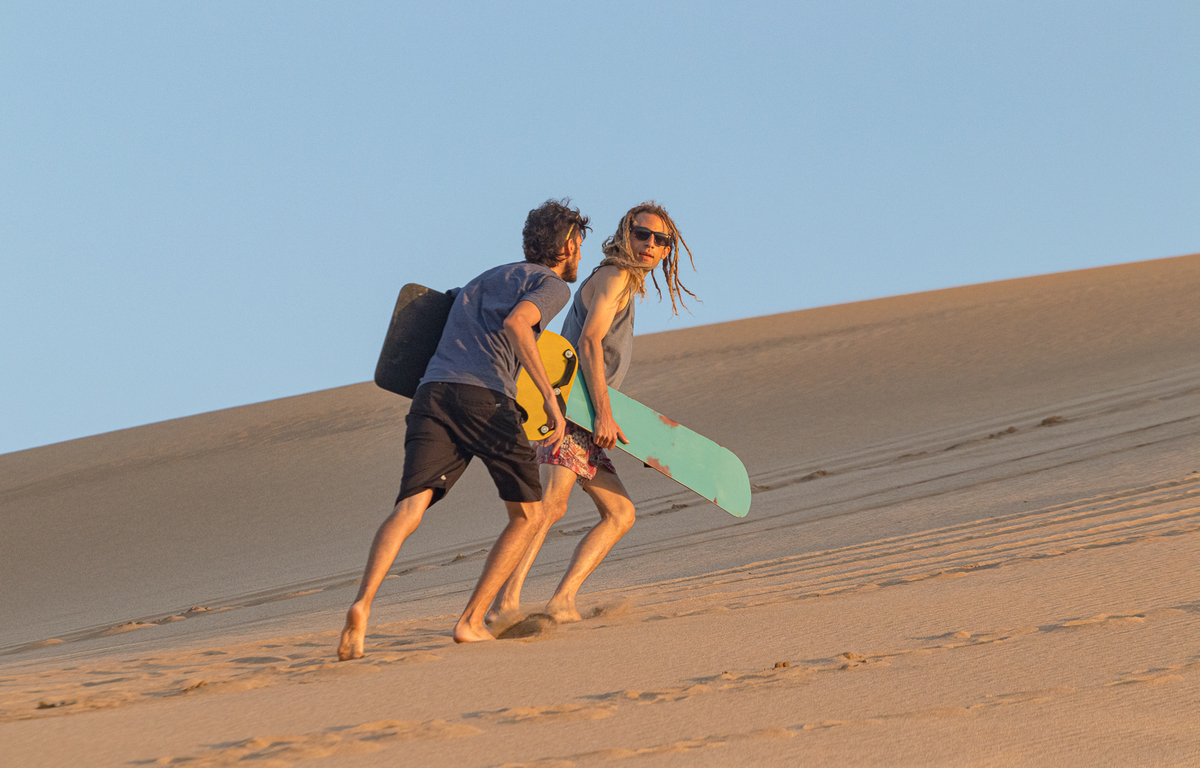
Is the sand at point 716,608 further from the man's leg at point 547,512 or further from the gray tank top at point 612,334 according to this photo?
the gray tank top at point 612,334

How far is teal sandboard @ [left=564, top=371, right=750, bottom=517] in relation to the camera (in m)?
4.06

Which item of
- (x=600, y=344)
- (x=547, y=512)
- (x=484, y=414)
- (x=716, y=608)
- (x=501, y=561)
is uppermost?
(x=600, y=344)

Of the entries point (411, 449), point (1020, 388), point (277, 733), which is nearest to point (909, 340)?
point (1020, 388)

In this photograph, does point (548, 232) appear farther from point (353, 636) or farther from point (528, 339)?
point (353, 636)

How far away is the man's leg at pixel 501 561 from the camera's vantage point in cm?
346

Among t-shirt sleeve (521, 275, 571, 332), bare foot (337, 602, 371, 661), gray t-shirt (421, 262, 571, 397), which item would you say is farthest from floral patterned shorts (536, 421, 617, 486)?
bare foot (337, 602, 371, 661)

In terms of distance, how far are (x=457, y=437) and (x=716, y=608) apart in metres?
1.09

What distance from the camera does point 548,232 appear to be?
3.63 m

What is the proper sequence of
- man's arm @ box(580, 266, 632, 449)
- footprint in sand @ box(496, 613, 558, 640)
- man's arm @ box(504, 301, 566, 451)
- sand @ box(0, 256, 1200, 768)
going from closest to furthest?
sand @ box(0, 256, 1200, 768)
man's arm @ box(504, 301, 566, 451)
footprint in sand @ box(496, 613, 558, 640)
man's arm @ box(580, 266, 632, 449)

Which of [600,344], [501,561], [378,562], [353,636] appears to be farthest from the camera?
[600,344]

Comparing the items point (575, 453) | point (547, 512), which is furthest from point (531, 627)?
point (575, 453)

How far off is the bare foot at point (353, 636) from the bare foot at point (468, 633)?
14.3 inches

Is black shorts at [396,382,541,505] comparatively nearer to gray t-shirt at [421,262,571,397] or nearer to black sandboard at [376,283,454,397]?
gray t-shirt at [421,262,571,397]

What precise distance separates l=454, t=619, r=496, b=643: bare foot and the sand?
0.11 metres
